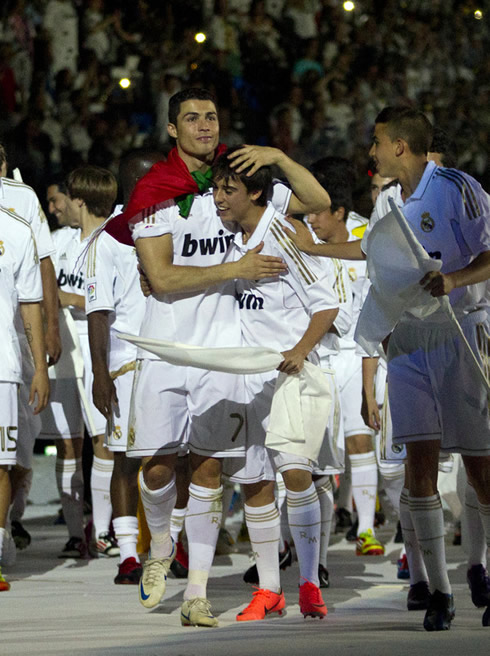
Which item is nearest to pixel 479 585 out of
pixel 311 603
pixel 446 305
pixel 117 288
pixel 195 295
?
pixel 311 603

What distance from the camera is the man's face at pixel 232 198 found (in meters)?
5.25

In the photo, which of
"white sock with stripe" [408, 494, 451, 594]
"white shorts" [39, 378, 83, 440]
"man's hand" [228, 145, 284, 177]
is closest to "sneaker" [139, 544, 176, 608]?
"white sock with stripe" [408, 494, 451, 594]

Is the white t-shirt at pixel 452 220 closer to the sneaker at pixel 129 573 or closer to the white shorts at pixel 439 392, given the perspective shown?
the white shorts at pixel 439 392

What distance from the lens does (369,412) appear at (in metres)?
6.51

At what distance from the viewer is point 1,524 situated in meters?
6.34

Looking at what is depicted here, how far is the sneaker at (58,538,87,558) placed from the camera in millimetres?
7828

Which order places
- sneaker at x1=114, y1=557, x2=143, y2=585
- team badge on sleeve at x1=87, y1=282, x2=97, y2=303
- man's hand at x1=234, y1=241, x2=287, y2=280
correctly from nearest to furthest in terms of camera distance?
man's hand at x1=234, y1=241, x2=287, y2=280
sneaker at x1=114, y1=557, x2=143, y2=585
team badge on sleeve at x1=87, y1=282, x2=97, y2=303

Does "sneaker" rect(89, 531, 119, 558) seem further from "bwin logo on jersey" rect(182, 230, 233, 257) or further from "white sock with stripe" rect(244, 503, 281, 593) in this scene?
"bwin logo on jersey" rect(182, 230, 233, 257)

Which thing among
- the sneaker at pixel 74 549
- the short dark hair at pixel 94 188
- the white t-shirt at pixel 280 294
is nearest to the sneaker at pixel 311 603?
the white t-shirt at pixel 280 294

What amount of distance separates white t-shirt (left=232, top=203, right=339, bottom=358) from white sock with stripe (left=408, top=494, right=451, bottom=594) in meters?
0.96

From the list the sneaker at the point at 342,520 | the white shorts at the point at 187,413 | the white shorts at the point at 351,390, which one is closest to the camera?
the white shorts at the point at 187,413

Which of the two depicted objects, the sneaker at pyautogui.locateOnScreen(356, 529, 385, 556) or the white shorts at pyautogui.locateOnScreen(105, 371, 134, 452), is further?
the sneaker at pyautogui.locateOnScreen(356, 529, 385, 556)

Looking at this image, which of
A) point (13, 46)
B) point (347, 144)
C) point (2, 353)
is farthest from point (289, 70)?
point (2, 353)

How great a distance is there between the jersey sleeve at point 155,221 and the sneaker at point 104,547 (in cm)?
297
